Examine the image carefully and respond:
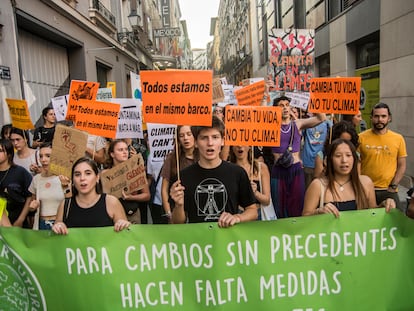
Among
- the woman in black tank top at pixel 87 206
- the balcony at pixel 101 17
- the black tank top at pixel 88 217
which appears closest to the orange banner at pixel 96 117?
the woman in black tank top at pixel 87 206

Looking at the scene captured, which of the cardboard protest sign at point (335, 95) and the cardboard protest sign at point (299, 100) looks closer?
the cardboard protest sign at point (335, 95)

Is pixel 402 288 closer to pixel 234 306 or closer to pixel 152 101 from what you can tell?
pixel 234 306

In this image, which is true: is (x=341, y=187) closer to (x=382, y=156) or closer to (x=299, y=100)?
(x=382, y=156)

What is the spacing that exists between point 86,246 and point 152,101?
1.24m

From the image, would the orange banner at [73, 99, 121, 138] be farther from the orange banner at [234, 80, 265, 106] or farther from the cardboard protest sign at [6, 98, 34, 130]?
the orange banner at [234, 80, 265, 106]

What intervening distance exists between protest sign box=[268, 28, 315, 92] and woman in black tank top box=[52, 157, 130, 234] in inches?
262

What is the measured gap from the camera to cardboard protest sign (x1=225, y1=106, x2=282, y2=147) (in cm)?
351

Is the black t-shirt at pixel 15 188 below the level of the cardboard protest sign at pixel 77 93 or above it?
below

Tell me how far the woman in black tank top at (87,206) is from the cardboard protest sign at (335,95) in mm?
2703

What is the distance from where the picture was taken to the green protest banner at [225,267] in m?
2.42

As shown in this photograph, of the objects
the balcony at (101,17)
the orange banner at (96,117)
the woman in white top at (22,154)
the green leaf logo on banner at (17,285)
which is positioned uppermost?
the balcony at (101,17)

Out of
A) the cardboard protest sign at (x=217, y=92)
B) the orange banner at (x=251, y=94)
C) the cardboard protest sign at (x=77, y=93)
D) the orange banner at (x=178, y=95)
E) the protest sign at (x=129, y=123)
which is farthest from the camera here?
the cardboard protest sign at (x=217, y=92)

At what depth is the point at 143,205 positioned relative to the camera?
449 cm

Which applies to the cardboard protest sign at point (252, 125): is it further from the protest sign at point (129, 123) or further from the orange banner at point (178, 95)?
the protest sign at point (129, 123)
